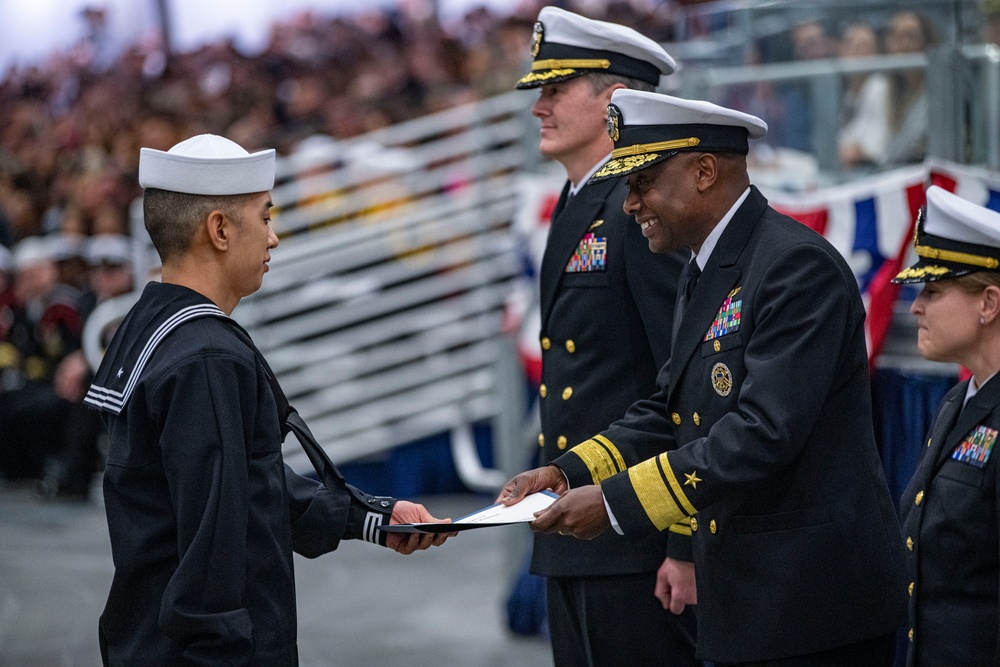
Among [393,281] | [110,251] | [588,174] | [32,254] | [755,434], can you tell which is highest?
[588,174]

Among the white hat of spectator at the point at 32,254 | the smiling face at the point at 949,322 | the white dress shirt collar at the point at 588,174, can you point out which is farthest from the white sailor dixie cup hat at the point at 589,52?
the white hat of spectator at the point at 32,254

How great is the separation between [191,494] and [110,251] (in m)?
5.91

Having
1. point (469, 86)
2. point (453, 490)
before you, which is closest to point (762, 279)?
point (453, 490)

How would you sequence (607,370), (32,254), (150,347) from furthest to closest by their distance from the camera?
(32,254) → (607,370) → (150,347)

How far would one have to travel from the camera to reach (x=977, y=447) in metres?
2.47

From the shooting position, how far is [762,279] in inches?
95.7

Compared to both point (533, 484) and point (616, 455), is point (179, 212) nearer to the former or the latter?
point (533, 484)

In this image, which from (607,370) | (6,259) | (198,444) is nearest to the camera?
(198,444)

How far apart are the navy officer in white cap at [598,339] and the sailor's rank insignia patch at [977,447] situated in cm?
61

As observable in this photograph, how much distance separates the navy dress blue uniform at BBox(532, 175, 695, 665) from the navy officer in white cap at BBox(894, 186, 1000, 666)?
57 centimetres

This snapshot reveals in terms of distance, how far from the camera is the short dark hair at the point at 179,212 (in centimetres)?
239

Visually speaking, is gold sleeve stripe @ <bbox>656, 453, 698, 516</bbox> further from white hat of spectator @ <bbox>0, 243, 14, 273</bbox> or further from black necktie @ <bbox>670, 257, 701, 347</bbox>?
white hat of spectator @ <bbox>0, 243, 14, 273</bbox>

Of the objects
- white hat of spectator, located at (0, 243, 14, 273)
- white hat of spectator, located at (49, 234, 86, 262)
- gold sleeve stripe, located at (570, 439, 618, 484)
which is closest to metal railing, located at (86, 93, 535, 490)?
white hat of spectator, located at (49, 234, 86, 262)

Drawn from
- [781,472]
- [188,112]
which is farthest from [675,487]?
[188,112]
